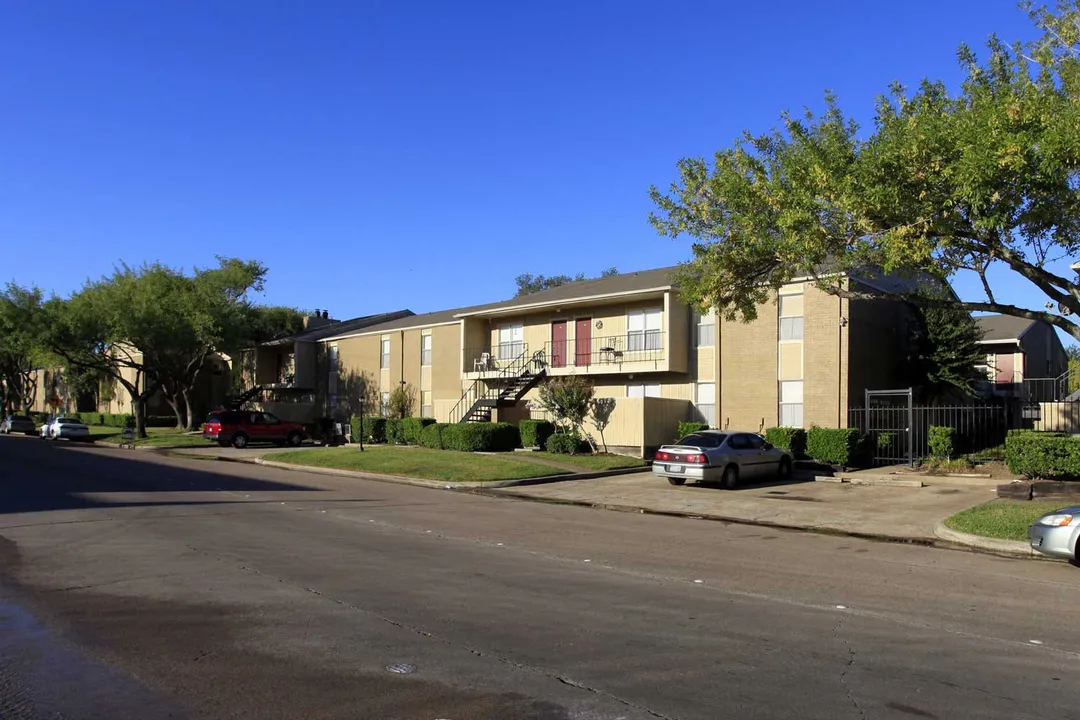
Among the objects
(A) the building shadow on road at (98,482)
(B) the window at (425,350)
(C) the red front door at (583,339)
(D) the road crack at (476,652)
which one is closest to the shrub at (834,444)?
(C) the red front door at (583,339)

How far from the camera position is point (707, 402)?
29.4 meters

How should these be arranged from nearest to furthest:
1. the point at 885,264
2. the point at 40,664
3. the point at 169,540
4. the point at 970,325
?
the point at 40,664 < the point at 169,540 < the point at 885,264 < the point at 970,325

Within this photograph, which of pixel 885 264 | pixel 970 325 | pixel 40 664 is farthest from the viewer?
pixel 970 325

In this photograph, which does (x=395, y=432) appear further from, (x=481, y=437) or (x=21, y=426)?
(x=21, y=426)

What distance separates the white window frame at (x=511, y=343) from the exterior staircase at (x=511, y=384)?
1.17 feet

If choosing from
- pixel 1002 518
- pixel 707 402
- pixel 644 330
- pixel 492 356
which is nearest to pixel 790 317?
pixel 707 402

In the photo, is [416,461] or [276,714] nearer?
[276,714]

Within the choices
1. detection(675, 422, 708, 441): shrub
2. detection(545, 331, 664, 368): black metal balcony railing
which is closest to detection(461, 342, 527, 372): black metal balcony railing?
detection(545, 331, 664, 368): black metal balcony railing

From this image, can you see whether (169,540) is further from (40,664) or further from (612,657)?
(612,657)

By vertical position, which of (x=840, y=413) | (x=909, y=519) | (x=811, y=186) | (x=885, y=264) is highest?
(x=811, y=186)

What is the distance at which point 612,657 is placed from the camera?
6055 millimetres

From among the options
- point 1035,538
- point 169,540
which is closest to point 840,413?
point 1035,538

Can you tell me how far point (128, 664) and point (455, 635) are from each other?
237 centimetres

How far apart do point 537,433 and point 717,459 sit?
1100 centimetres
